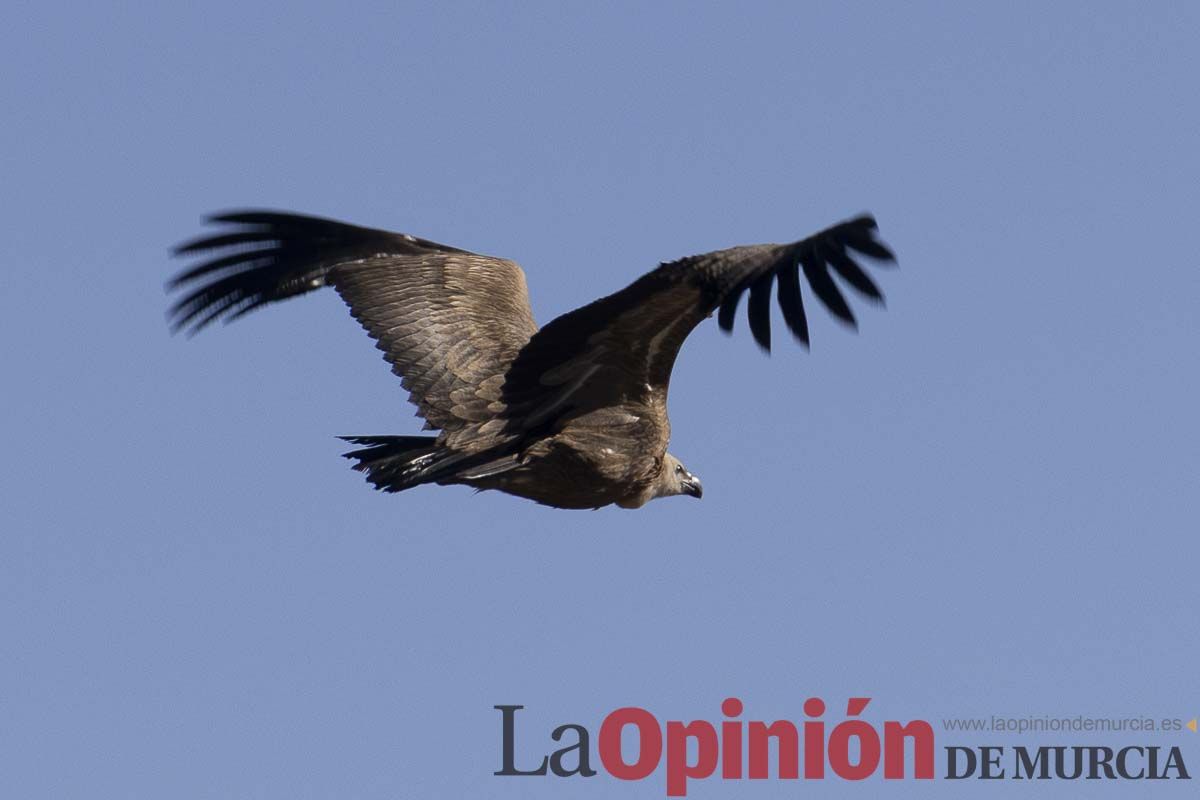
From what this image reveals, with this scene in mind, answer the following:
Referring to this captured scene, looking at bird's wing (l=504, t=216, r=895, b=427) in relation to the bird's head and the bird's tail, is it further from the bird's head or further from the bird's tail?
the bird's head

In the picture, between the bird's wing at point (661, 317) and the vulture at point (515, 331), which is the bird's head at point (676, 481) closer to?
the vulture at point (515, 331)

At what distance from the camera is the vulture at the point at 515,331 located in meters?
13.3

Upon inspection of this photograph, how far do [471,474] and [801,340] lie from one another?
98.4 inches

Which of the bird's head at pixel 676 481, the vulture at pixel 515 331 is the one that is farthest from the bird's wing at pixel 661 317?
the bird's head at pixel 676 481

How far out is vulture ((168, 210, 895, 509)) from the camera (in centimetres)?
1332

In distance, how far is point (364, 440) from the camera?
617 inches

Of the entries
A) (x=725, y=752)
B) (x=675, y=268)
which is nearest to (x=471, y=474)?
(x=675, y=268)

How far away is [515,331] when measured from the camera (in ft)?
53.6

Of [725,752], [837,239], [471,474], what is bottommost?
[725,752]

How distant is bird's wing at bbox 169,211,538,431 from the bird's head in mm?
1253

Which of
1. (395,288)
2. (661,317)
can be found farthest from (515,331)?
(661,317)

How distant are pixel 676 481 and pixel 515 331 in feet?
5.12

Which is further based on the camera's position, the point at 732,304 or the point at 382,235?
the point at 382,235

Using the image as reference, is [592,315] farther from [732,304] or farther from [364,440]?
[364,440]
